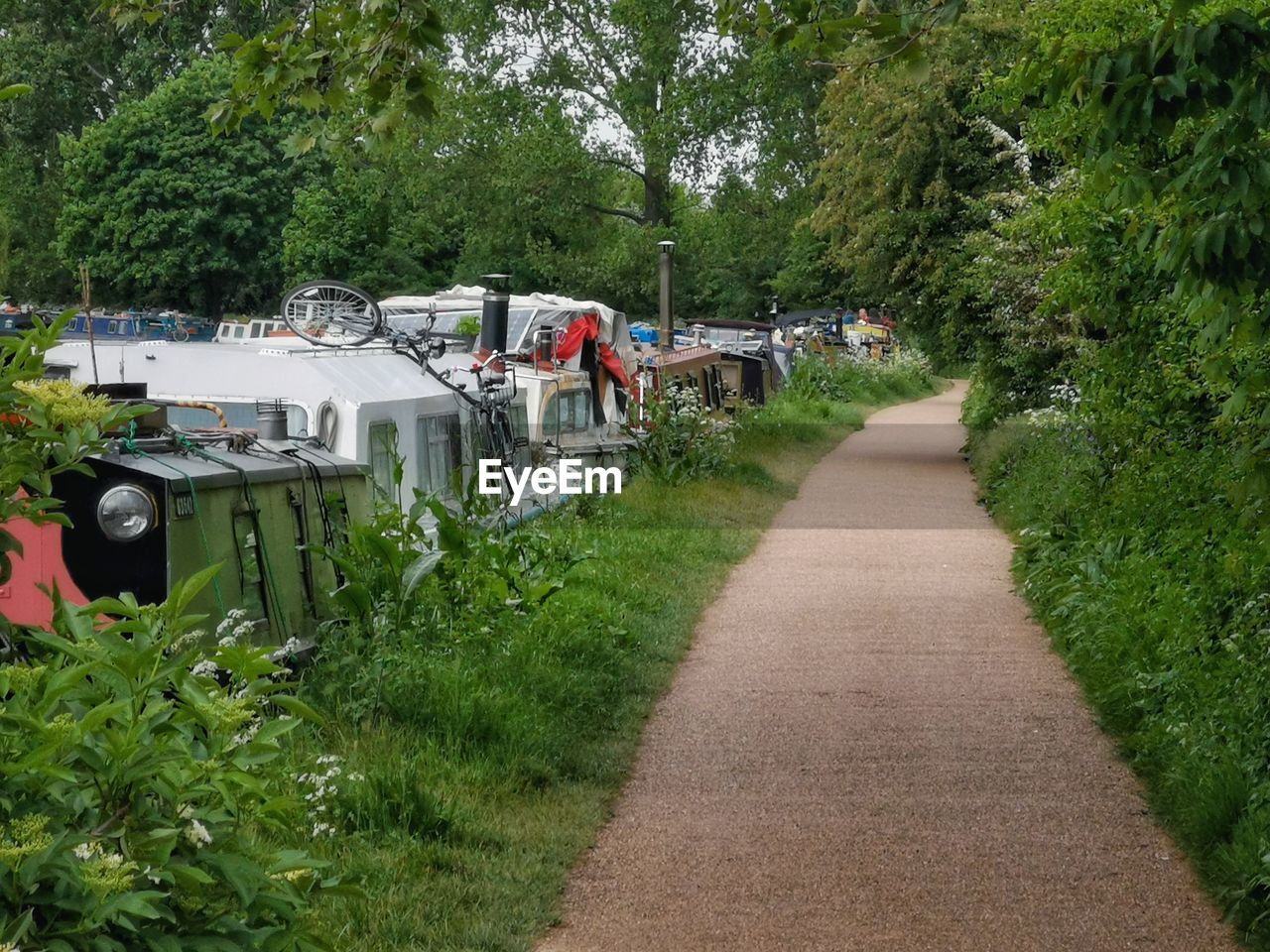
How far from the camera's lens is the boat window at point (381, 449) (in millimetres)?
13055

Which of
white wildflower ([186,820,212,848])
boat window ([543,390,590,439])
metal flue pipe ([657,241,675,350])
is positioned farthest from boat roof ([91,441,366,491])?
metal flue pipe ([657,241,675,350])

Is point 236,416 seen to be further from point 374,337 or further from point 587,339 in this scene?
point 587,339

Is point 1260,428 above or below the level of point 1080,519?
above

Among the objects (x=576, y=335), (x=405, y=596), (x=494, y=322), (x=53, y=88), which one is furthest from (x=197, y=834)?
(x=53, y=88)

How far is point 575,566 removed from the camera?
45.7ft

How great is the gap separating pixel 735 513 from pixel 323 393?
8.61 metres

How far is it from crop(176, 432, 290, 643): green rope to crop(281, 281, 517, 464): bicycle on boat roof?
5106 mm

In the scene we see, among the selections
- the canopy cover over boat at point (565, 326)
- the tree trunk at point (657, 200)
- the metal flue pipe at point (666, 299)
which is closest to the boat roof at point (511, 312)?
the canopy cover over boat at point (565, 326)

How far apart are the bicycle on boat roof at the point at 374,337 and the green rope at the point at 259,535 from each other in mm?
5106

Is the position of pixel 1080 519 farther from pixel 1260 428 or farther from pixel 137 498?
pixel 137 498

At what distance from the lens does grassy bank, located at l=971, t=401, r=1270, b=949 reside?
23.6 ft

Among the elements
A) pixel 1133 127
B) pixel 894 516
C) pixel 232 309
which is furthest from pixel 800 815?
pixel 232 309

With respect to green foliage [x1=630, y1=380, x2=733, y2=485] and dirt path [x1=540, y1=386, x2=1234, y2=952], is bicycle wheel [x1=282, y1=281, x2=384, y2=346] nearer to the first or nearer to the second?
dirt path [x1=540, y1=386, x2=1234, y2=952]

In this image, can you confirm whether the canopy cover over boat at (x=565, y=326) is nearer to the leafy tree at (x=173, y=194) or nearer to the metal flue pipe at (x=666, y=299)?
the metal flue pipe at (x=666, y=299)
